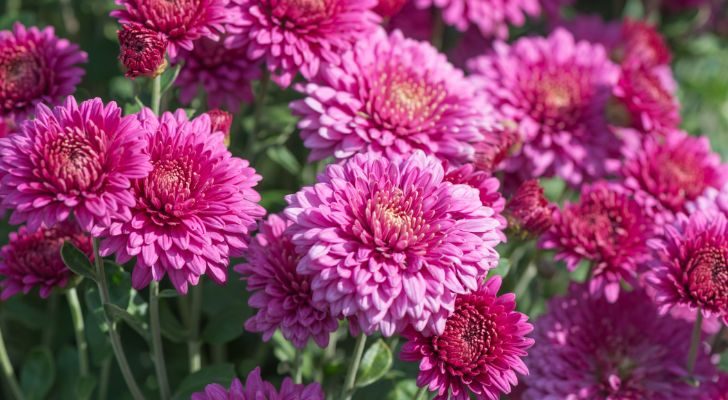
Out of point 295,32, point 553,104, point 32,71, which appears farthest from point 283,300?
point 553,104

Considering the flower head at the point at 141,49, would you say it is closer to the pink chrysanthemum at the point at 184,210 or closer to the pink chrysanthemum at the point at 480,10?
the pink chrysanthemum at the point at 184,210

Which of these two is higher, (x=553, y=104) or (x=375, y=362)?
(x=553, y=104)

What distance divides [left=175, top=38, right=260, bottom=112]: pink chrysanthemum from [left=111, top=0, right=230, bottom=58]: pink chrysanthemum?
19cm

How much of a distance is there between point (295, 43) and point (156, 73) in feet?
1.03

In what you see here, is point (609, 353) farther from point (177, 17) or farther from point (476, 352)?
point (177, 17)

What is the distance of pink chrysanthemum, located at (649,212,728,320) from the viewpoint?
145 cm

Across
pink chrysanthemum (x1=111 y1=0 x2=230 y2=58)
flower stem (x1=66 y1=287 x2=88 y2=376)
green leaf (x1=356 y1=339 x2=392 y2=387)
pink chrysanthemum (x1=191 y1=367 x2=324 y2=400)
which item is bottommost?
flower stem (x1=66 y1=287 x2=88 y2=376)

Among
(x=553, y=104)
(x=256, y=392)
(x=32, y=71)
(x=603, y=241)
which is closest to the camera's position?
(x=256, y=392)

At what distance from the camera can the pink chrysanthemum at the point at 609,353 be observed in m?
1.65

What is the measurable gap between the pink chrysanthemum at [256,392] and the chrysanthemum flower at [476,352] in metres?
0.18

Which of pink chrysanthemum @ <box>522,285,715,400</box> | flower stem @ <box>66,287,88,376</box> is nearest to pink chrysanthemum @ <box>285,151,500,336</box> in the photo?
pink chrysanthemum @ <box>522,285,715,400</box>

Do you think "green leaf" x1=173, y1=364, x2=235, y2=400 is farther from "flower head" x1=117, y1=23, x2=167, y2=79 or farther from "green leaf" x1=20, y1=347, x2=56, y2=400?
"flower head" x1=117, y1=23, x2=167, y2=79

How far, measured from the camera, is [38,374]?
1.79 m

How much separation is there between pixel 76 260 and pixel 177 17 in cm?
48
